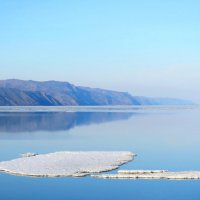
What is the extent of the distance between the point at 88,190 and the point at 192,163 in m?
10.5

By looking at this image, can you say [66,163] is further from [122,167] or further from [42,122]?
[42,122]

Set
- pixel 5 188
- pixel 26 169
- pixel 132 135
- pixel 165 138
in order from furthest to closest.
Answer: pixel 132 135, pixel 165 138, pixel 26 169, pixel 5 188

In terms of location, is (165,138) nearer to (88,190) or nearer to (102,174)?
(102,174)

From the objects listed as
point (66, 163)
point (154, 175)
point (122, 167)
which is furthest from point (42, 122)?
point (154, 175)

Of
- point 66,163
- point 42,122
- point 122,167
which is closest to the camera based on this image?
point 122,167

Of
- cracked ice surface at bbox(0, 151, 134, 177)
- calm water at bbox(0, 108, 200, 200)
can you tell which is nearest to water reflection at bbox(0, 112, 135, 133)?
calm water at bbox(0, 108, 200, 200)

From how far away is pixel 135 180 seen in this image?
24734 millimetres

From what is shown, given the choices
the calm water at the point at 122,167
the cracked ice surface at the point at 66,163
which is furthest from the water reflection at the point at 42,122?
the cracked ice surface at the point at 66,163

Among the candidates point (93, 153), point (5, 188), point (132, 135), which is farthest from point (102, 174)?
point (132, 135)

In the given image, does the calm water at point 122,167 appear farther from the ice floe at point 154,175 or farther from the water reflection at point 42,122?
the water reflection at point 42,122

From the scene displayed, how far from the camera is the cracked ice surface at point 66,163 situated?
2700 cm

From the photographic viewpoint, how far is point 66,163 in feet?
99.9

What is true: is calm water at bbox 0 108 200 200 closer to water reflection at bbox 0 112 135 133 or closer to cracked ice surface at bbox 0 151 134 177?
cracked ice surface at bbox 0 151 134 177

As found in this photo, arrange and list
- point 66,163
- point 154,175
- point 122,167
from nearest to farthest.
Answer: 1. point 154,175
2. point 122,167
3. point 66,163
